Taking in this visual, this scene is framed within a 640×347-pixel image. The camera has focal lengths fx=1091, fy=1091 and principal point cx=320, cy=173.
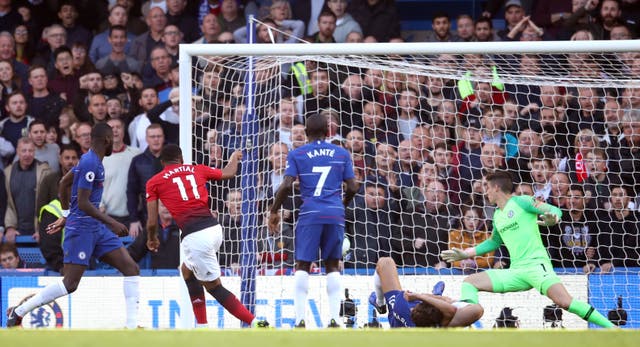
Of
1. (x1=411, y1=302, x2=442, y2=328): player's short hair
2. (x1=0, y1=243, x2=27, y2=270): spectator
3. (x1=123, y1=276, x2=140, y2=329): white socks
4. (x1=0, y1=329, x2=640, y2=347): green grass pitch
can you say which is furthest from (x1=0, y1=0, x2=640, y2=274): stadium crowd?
(x1=0, y1=329, x2=640, y2=347): green grass pitch

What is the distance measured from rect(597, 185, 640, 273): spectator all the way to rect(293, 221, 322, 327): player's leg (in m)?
3.58

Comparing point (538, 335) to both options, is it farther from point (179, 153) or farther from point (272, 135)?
point (272, 135)

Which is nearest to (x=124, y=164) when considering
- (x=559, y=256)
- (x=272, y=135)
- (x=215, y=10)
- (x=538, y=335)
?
(x=272, y=135)

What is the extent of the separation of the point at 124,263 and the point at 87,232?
17.2 inches

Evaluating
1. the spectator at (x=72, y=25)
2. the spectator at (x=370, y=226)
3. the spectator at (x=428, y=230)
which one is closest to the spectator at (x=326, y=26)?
the spectator at (x=370, y=226)

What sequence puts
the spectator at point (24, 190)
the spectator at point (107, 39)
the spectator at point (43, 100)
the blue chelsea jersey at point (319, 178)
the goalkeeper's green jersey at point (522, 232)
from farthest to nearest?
the spectator at point (107, 39), the spectator at point (43, 100), the spectator at point (24, 190), the goalkeeper's green jersey at point (522, 232), the blue chelsea jersey at point (319, 178)

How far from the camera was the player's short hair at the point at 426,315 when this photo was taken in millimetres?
8133

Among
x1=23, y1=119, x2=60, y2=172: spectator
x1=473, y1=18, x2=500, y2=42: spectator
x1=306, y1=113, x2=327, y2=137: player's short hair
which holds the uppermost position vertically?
x1=473, y1=18, x2=500, y2=42: spectator

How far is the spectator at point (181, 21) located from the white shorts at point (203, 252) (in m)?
5.12

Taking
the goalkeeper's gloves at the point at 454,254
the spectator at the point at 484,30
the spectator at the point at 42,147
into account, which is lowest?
the goalkeeper's gloves at the point at 454,254

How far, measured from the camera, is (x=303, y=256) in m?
9.28

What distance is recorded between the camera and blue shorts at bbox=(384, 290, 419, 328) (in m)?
8.45

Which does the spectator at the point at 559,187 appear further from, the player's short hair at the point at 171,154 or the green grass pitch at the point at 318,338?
the green grass pitch at the point at 318,338

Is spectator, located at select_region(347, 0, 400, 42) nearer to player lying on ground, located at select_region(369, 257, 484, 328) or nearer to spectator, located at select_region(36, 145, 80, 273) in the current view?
spectator, located at select_region(36, 145, 80, 273)
